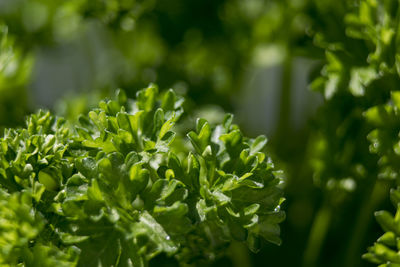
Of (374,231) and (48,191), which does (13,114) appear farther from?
(374,231)

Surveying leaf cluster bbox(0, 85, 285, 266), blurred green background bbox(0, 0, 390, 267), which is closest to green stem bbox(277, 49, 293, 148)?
blurred green background bbox(0, 0, 390, 267)

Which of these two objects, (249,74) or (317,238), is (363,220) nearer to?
(317,238)

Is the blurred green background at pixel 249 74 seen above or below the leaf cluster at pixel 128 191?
above

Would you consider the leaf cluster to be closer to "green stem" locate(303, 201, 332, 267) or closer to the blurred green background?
the blurred green background

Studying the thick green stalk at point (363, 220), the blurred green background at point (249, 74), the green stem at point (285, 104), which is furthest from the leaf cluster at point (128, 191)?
the green stem at point (285, 104)

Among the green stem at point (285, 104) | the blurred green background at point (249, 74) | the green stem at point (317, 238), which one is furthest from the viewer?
the green stem at point (285, 104)

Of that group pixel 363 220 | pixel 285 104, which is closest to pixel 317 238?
pixel 363 220

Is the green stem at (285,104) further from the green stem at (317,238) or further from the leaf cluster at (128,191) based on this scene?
the leaf cluster at (128,191)

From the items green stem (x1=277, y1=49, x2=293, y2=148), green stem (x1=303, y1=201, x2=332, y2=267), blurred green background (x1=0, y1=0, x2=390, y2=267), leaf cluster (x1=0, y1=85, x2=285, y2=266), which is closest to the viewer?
leaf cluster (x1=0, y1=85, x2=285, y2=266)

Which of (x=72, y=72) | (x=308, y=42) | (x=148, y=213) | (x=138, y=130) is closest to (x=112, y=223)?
(x=148, y=213)
